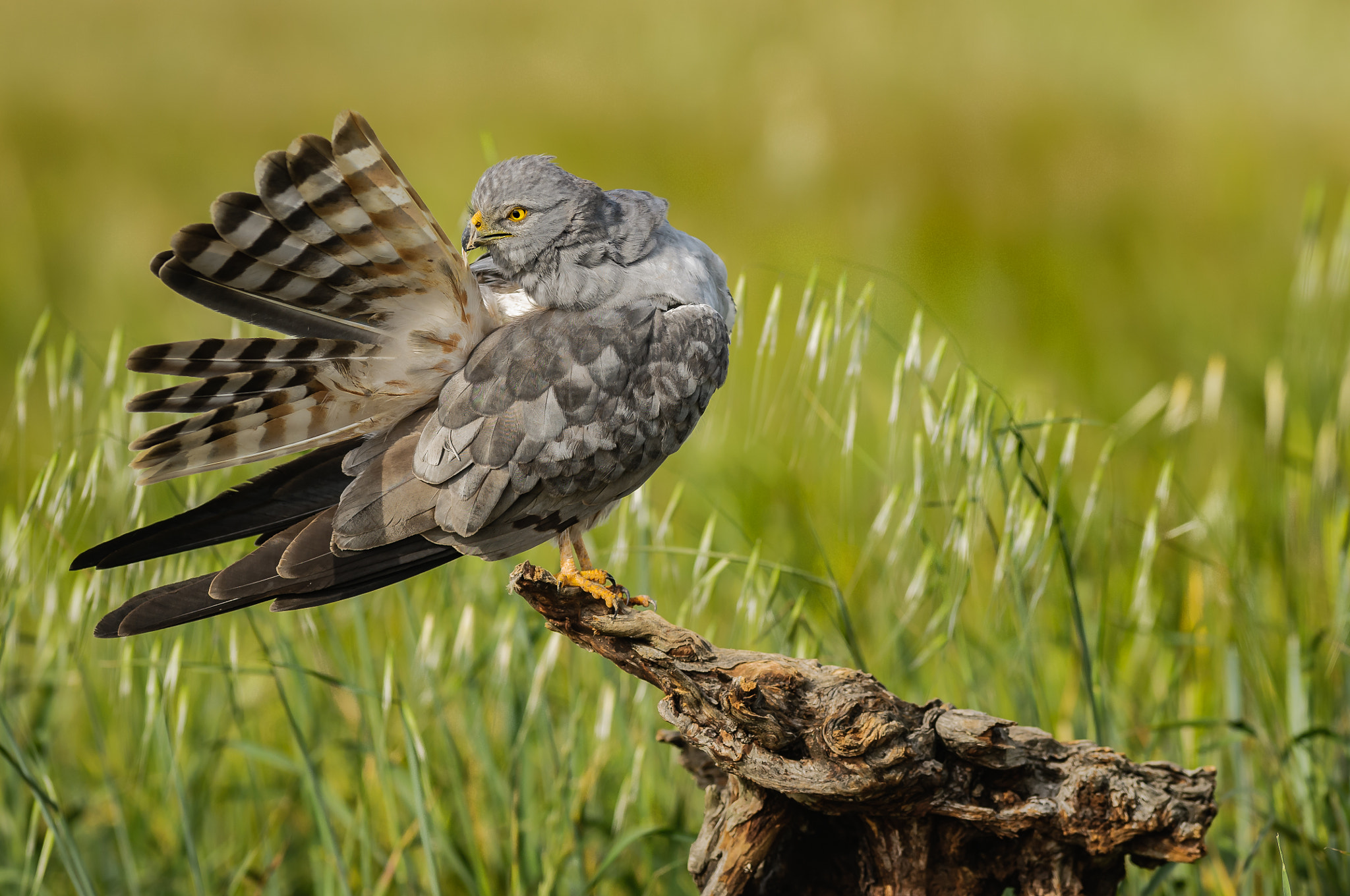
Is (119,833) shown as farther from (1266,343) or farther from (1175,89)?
(1175,89)

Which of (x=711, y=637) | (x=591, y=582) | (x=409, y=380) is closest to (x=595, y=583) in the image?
A: (x=591, y=582)

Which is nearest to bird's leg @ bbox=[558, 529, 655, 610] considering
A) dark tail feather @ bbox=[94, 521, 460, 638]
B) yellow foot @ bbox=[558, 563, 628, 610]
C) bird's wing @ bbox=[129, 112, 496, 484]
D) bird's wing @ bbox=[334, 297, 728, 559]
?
yellow foot @ bbox=[558, 563, 628, 610]

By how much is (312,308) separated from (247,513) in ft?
1.41

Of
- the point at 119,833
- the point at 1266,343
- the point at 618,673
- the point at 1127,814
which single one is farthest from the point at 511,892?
the point at 1266,343

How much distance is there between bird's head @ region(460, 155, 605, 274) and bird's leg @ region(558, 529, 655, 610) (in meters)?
0.66

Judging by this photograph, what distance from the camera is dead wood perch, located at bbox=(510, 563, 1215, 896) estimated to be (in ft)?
5.88

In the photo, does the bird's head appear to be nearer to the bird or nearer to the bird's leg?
the bird

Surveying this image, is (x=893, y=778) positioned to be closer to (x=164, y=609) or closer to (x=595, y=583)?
(x=595, y=583)

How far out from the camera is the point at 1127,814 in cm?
182

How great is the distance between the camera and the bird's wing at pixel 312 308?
1.79 metres

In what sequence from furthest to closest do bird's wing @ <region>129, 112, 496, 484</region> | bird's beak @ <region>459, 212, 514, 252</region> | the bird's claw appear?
bird's beak @ <region>459, 212, 514, 252</region>
the bird's claw
bird's wing @ <region>129, 112, 496, 484</region>

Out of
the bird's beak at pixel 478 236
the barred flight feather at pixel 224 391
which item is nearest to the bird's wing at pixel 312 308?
the barred flight feather at pixel 224 391

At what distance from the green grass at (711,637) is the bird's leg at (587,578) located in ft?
0.64

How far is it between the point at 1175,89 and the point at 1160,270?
7.05 feet
